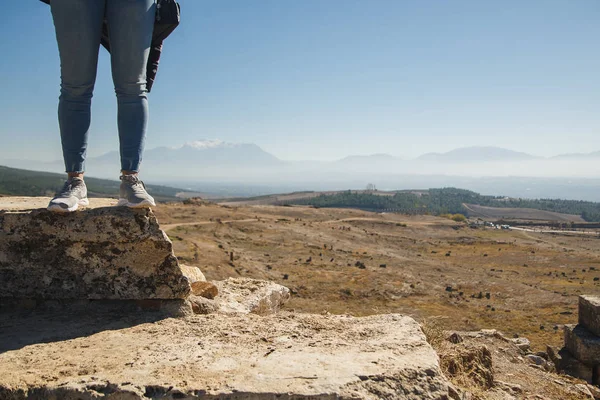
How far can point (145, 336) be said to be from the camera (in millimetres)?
2908

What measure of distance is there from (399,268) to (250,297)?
→ 26.1 m

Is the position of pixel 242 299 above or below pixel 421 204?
above

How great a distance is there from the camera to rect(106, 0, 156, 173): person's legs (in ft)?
10.3

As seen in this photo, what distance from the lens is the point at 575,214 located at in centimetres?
12644

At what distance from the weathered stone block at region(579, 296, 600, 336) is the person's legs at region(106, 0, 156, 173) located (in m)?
7.70

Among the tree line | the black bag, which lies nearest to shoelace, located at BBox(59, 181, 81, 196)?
the black bag

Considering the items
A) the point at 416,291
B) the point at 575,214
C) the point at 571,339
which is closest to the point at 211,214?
the point at 416,291

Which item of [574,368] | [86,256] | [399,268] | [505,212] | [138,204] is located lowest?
[399,268]

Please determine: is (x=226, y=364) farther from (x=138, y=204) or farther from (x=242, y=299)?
(x=242, y=299)

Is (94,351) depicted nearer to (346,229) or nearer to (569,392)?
(569,392)

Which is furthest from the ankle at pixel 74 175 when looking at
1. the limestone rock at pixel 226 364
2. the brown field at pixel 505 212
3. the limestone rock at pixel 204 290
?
the brown field at pixel 505 212

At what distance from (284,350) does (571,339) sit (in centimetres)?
677

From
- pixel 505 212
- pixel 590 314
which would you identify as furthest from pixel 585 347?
pixel 505 212

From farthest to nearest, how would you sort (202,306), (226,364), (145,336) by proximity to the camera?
(202,306), (145,336), (226,364)
